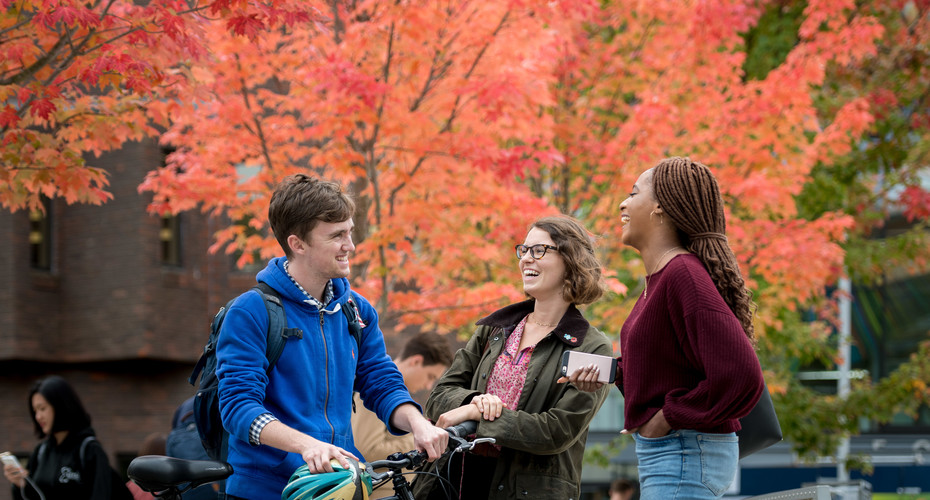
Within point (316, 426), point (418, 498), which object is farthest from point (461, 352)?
point (316, 426)

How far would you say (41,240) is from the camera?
15609 millimetres

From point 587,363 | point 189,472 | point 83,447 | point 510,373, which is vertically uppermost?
point 587,363

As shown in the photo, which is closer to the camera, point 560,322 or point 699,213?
point 699,213

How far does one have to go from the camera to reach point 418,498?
4.00 m

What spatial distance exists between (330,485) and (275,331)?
0.64 m

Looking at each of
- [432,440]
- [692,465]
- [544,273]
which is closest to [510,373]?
[544,273]

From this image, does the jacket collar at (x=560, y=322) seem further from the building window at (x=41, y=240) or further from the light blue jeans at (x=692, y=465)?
the building window at (x=41, y=240)

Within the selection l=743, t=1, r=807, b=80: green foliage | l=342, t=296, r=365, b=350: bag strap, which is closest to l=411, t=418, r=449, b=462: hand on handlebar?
l=342, t=296, r=365, b=350: bag strap

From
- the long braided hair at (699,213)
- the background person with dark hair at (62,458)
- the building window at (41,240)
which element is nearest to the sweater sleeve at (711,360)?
the long braided hair at (699,213)

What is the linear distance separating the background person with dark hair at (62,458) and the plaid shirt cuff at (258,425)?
13.1 feet

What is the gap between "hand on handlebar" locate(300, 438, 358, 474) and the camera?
2855 millimetres

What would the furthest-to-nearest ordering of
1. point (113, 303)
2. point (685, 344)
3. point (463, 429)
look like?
point (113, 303) → point (463, 429) → point (685, 344)

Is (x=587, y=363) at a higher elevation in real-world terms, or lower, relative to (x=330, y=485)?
A: higher

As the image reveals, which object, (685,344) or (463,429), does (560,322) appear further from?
(685,344)
